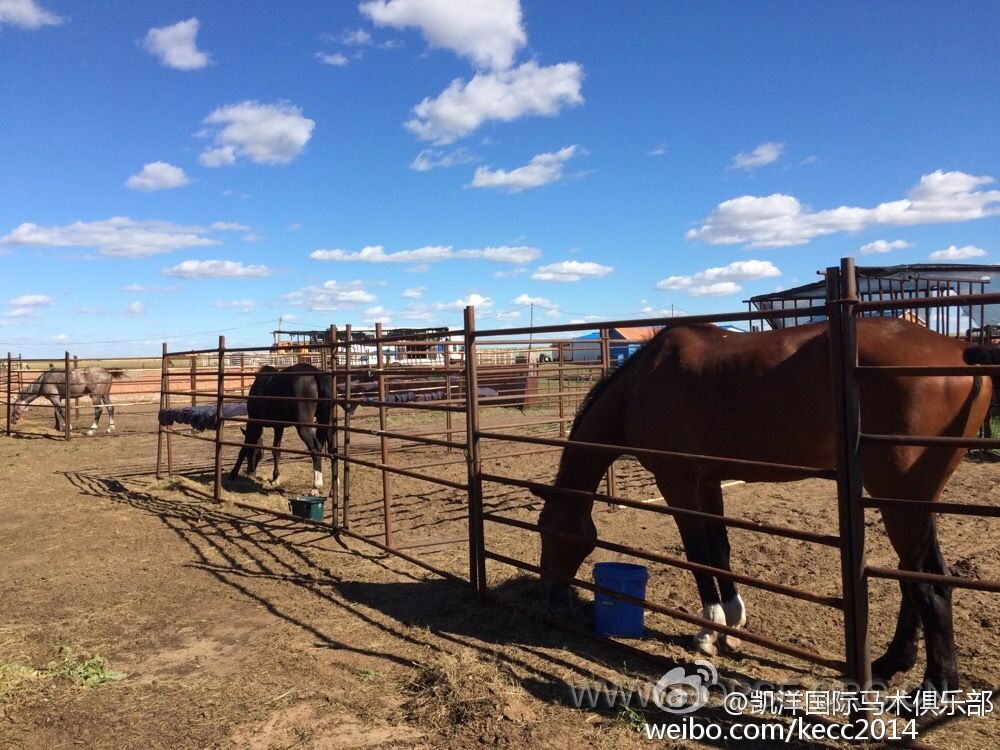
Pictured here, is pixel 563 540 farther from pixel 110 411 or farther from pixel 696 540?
pixel 110 411

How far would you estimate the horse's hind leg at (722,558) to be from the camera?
3.72 metres

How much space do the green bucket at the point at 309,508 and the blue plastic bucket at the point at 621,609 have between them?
3.84 meters

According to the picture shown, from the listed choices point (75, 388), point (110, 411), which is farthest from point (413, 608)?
point (75, 388)

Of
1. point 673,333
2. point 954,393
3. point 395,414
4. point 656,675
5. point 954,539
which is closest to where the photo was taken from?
point 954,393

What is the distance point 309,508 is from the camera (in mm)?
6742

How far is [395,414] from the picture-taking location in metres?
16.8

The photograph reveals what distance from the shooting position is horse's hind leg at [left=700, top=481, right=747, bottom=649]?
12.2 ft

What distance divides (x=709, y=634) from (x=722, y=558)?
1.79 feet

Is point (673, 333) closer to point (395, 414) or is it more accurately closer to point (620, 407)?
point (620, 407)

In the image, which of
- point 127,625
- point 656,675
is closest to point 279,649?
point 127,625

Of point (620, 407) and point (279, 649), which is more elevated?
point (620, 407)

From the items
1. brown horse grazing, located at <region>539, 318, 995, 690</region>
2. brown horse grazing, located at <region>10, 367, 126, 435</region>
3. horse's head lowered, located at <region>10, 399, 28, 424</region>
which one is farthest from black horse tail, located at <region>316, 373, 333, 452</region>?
horse's head lowered, located at <region>10, 399, 28, 424</region>

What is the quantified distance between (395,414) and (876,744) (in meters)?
14.9

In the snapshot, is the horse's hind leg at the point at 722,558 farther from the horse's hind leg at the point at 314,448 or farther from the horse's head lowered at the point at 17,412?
the horse's head lowered at the point at 17,412
